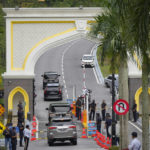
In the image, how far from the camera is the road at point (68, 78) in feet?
95.9

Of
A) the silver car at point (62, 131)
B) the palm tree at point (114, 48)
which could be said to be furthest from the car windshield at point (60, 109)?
the palm tree at point (114, 48)

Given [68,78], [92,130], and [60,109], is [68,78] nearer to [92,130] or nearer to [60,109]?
[60,109]

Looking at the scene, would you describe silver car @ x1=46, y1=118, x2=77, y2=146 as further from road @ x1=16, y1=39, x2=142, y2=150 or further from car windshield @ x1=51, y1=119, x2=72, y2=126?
road @ x1=16, y1=39, x2=142, y2=150

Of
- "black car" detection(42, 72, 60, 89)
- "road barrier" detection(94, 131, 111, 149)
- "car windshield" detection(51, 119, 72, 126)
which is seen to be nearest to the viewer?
"road barrier" detection(94, 131, 111, 149)

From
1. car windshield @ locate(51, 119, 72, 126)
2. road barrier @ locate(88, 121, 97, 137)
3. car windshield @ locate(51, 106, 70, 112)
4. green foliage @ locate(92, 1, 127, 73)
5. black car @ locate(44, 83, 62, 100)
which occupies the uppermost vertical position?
green foliage @ locate(92, 1, 127, 73)

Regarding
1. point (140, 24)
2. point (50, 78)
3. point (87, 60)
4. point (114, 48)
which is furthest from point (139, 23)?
point (87, 60)

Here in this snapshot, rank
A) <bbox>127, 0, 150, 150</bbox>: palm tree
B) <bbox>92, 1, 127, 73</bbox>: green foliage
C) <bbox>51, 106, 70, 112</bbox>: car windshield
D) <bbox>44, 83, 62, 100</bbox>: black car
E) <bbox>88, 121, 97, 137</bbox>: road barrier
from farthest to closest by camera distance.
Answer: <bbox>44, 83, 62, 100</bbox>: black car → <bbox>51, 106, 70, 112</bbox>: car windshield → <bbox>88, 121, 97, 137</bbox>: road barrier → <bbox>92, 1, 127, 73</bbox>: green foliage → <bbox>127, 0, 150, 150</bbox>: palm tree

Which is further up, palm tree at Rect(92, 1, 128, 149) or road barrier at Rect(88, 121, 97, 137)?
palm tree at Rect(92, 1, 128, 149)

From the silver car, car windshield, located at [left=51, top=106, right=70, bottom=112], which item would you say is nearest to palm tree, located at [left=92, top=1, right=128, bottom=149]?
the silver car

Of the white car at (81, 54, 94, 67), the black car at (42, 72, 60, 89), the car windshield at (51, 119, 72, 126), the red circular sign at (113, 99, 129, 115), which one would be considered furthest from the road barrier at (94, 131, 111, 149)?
the white car at (81, 54, 94, 67)

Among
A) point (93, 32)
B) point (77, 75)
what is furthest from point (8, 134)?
point (77, 75)

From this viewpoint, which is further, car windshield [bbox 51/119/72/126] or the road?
the road

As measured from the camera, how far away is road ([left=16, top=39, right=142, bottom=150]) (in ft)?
95.9

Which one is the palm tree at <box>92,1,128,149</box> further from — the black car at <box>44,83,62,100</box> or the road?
the black car at <box>44,83,62,100</box>
